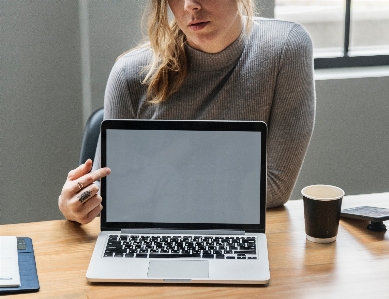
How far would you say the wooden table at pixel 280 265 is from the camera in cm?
103

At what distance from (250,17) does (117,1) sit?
74 centimetres

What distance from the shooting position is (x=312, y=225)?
1209mm

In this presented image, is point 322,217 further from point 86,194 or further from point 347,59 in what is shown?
point 347,59

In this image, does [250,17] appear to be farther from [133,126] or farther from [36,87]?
[36,87]

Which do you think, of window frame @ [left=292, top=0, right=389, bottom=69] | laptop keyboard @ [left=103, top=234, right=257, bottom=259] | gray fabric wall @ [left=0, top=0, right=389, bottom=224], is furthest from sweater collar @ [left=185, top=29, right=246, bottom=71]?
window frame @ [left=292, top=0, right=389, bottom=69]

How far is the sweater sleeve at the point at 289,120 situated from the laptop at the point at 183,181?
19cm

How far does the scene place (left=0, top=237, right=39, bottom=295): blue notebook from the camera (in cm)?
104

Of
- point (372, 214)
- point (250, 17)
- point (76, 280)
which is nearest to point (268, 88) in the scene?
point (250, 17)

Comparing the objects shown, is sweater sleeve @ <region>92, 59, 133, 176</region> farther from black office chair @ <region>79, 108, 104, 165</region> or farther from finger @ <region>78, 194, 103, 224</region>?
finger @ <region>78, 194, 103, 224</region>

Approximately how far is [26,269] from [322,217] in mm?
572

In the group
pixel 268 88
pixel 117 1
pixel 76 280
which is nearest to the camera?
pixel 76 280

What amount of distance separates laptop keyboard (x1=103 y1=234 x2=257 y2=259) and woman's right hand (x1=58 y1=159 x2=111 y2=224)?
0.08 m

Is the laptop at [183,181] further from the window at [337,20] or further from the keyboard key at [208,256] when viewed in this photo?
the window at [337,20]

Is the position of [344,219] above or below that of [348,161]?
above
